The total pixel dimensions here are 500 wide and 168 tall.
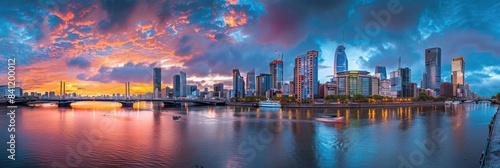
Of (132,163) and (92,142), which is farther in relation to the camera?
(92,142)

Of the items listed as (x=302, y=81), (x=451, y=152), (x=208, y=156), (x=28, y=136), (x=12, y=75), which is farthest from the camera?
(x=302, y=81)

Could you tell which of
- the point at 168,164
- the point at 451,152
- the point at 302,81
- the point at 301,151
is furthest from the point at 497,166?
the point at 302,81

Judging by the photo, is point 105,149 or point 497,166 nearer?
point 497,166

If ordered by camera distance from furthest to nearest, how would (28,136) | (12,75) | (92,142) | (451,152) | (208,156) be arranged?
(28,136)
(92,142)
(451,152)
(208,156)
(12,75)

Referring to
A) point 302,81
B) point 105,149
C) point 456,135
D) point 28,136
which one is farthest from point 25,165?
point 302,81

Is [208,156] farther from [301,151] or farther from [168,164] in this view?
[301,151]

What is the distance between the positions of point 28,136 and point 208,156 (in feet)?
84.1

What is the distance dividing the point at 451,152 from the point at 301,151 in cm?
1399

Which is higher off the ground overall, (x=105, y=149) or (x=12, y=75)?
(x=12, y=75)

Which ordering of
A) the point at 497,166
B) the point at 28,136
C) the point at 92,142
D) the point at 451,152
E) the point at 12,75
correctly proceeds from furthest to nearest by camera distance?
the point at 28,136 → the point at 92,142 → the point at 451,152 → the point at 12,75 → the point at 497,166

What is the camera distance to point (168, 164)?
74.1 feet

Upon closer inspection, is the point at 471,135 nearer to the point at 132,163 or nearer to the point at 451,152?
the point at 451,152

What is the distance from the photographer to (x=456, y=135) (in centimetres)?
3772

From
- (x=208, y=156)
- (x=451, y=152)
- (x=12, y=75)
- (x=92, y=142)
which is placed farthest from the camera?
(x=92, y=142)
